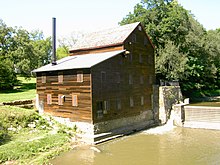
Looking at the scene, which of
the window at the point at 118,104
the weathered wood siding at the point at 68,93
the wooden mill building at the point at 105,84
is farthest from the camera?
the window at the point at 118,104

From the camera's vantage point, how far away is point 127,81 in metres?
22.4

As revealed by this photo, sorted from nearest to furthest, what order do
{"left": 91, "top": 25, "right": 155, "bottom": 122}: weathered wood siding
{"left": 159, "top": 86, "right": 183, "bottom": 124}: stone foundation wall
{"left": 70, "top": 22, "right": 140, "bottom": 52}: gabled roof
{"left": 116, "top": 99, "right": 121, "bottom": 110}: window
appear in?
{"left": 91, "top": 25, "right": 155, "bottom": 122}: weathered wood siding
{"left": 116, "top": 99, "right": 121, "bottom": 110}: window
{"left": 70, "top": 22, "right": 140, "bottom": 52}: gabled roof
{"left": 159, "top": 86, "right": 183, "bottom": 124}: stone foundation wall

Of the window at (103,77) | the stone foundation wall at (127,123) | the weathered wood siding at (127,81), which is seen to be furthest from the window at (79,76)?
the stone foundation wall at (127,123)

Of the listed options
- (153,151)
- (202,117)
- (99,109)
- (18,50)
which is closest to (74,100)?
(99,109)

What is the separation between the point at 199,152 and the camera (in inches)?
620

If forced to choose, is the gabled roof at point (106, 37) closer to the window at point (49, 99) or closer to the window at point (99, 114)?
the window at point (49, 99)

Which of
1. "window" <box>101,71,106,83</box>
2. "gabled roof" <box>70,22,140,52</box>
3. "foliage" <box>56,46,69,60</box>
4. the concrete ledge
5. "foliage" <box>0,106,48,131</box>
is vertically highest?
"foliage" <box>56,46,69,60</box>

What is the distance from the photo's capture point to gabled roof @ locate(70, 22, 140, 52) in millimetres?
23422

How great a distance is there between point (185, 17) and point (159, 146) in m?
23.7

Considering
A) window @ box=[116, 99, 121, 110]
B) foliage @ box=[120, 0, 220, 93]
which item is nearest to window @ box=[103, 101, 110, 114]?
window @ box=[116, 99, 121, 110]

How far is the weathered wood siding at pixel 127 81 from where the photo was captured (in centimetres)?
1914

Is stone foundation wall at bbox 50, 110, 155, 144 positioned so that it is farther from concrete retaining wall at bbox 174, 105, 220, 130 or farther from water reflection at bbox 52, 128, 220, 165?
concrete retaining wall at bbox 174, 105, 220, 130

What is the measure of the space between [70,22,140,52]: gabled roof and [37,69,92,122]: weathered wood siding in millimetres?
5955

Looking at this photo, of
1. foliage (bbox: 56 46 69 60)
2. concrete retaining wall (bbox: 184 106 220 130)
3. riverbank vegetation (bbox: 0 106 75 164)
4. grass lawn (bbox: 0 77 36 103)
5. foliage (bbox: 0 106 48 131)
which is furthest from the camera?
foliage (bbox: 56 46 69 60)
